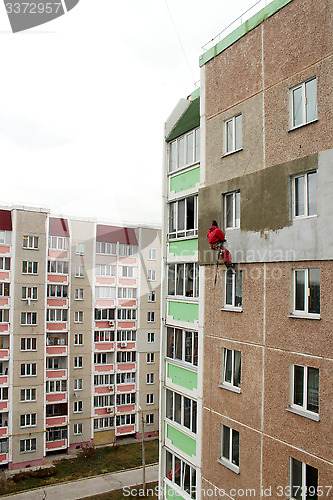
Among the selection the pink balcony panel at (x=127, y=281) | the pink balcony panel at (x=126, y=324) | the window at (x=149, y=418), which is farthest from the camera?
the window at (x=149, y=418)

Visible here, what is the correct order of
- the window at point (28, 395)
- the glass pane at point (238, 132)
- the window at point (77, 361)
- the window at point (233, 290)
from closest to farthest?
the window at point (233, 290), the glass pane at point (238, 132), the window at point (28, 395), the window at point (77, 361)

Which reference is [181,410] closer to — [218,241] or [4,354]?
[218,241]

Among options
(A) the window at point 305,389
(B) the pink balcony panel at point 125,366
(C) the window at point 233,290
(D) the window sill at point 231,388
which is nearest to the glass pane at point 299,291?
(A) the window at point 305,389

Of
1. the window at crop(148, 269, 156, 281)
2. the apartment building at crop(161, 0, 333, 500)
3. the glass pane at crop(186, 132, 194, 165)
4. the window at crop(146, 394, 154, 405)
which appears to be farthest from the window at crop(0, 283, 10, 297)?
the apartment building at crop(161, 0, 333, 500)

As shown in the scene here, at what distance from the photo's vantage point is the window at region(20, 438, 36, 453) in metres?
27.5

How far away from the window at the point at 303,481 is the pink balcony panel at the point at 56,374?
24.2 meters

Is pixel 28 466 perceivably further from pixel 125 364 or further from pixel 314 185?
pixel 314 185

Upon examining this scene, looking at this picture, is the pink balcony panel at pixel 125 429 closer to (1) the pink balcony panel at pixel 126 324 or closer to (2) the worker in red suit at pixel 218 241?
(1) the pink balcony panel at pixel 126 324

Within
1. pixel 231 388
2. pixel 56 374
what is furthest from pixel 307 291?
pixel 56 374

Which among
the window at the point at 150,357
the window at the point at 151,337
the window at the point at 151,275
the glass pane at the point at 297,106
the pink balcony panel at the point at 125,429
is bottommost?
the pink balcony panel at the point at 125,429

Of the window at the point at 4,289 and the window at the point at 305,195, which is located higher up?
the window at the point at 305,195

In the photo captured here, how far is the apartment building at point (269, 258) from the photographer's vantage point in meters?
7.48

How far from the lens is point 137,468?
1080 inches

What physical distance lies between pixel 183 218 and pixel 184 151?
2.00m
